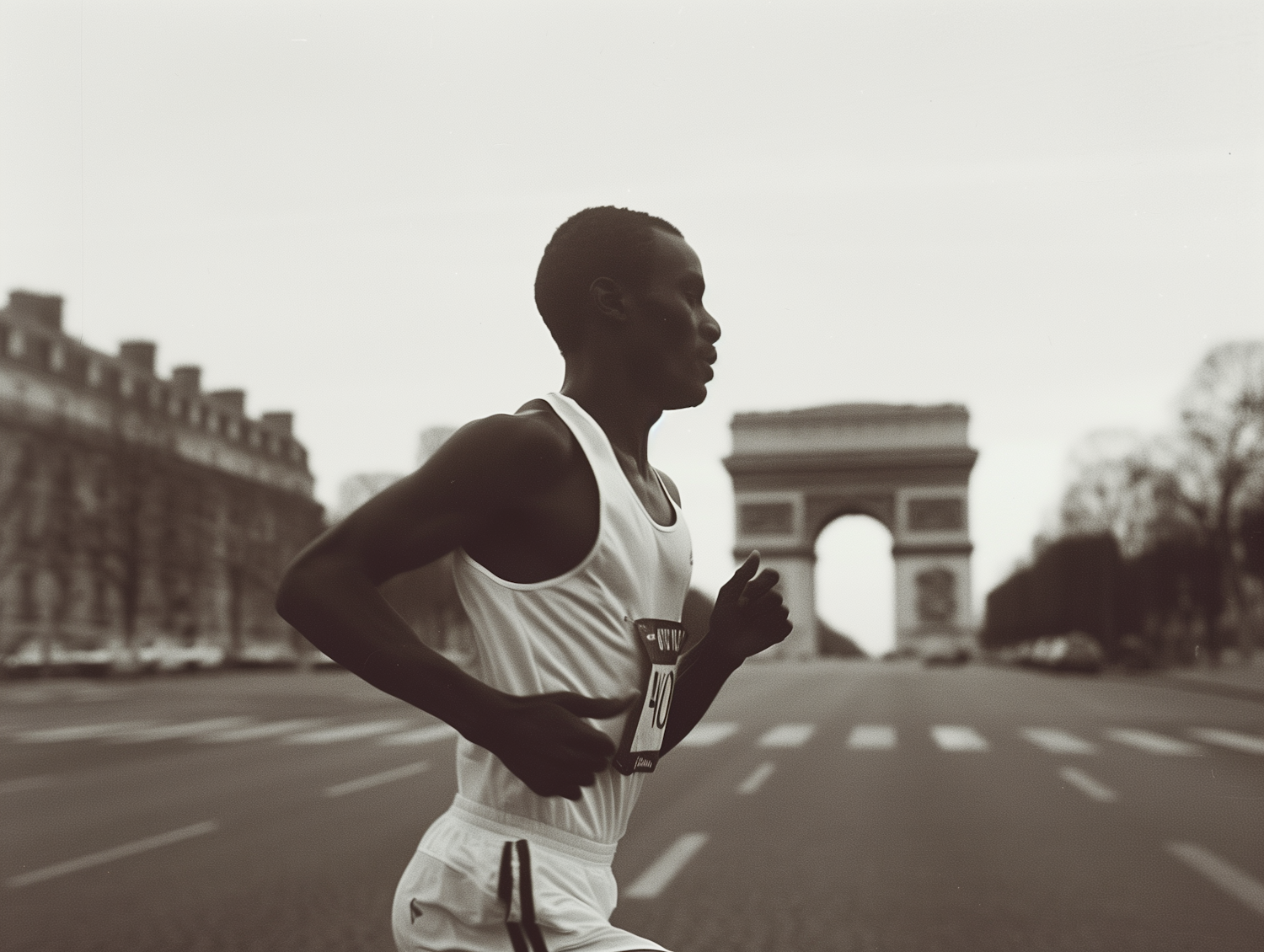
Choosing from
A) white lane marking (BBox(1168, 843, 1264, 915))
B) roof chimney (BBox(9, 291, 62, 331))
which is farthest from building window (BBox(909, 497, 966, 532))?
white lane marking (BBox(1168, 843, 1264, 915))

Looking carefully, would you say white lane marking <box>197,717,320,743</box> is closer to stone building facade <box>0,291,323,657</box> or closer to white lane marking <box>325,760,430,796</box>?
white lane marking <box>325,760,430,796</box>

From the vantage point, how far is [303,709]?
97.8 ft

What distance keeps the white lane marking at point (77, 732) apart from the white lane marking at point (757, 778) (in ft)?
30.6

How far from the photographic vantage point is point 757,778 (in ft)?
53.8

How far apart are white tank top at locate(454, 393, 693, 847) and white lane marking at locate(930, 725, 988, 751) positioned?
61.3 feet

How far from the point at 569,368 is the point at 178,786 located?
15.1 meters

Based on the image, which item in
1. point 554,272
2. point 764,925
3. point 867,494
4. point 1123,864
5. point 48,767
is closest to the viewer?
point 554,272

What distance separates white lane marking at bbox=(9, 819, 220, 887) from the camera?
1029 cm

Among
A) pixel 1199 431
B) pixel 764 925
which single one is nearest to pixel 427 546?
pixel 764 925

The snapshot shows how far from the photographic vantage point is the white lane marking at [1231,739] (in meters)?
18.5

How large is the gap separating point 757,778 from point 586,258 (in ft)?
49.8

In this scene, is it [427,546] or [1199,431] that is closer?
[427,546]

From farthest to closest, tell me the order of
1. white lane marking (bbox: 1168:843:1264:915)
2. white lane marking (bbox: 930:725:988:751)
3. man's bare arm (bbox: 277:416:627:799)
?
A: white lane marking (bbox: 930:725:988:751) < white lane marking (bbox: 1168:843:1264:915) < man's bare arm (bbox: 277:416:627:799)

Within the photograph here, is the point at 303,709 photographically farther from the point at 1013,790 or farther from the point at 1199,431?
the point at 1199,431
